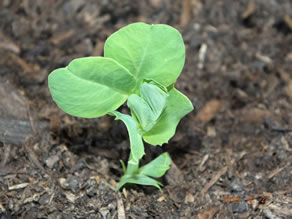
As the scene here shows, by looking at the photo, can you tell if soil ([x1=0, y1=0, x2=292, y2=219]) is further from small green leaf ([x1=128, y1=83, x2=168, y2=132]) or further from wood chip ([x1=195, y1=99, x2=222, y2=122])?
small green leaf ([x1=128, y1=83, x2=168, y2=132])

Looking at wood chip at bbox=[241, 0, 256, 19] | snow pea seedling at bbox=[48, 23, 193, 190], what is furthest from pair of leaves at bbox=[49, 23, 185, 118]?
wood chip at bbox=[241, 0, 256, 19]

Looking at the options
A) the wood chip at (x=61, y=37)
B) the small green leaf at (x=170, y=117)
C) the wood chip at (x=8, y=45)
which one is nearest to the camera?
the small green leaf at (x=170, y=117)

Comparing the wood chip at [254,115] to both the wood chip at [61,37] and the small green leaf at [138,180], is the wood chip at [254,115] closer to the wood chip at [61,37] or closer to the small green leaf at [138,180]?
the small green leaf at [138,180]

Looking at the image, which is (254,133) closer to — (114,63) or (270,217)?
(270,217)

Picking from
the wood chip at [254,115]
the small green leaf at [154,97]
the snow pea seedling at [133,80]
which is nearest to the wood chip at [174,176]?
the snow pea seedling at [133,80]

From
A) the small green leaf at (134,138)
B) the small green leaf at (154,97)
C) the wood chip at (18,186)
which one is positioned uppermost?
the small green leaf at (154,97)

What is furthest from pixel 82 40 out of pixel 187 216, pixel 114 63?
pixel 187 216

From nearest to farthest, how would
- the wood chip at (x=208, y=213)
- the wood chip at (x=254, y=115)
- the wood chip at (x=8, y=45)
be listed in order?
the wood chip at (x=208, y=213), the wood chip at (x=254, y=115), the wood chip at (x=8, y=45)

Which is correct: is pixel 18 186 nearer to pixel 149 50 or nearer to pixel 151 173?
pixel 151 173
